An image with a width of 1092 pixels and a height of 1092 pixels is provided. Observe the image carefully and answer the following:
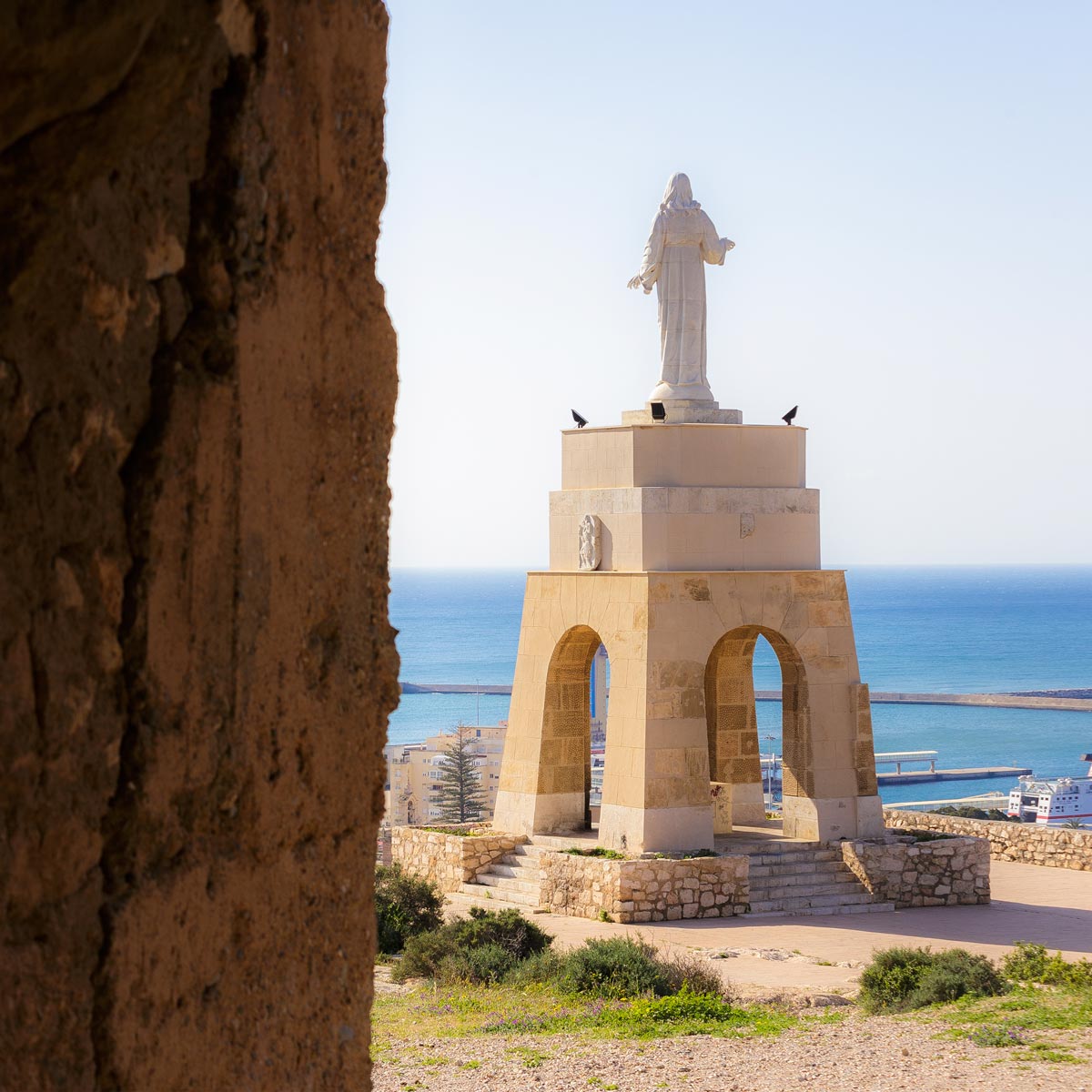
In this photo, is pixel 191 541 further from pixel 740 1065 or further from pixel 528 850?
pixel 528 850

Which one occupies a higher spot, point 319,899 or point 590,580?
point 590,580

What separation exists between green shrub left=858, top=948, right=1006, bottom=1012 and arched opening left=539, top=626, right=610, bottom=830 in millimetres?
6321

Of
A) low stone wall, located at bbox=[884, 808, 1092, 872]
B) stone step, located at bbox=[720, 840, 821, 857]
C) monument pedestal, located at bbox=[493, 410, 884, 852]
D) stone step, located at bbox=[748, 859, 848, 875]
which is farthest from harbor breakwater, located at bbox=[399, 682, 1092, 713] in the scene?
stone step, located at bbox=[748, 859, 848, 875]

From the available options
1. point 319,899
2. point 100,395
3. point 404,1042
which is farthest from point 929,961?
point 100,395

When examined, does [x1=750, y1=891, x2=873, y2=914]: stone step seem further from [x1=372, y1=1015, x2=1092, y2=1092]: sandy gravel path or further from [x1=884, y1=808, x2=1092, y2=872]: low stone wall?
[x1=372, y1=1015, x2=1092, y2=1092]: sandy gravel path

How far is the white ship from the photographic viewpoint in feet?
168

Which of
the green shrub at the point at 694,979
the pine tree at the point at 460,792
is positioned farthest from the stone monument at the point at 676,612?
the pine tree at the point at 460,792

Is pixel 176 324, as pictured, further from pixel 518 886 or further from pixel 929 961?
pixel 518 886

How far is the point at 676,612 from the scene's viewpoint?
18188mm

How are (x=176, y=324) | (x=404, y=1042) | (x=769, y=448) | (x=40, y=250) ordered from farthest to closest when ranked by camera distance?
(x=769, y=448), (x=404, y=1042), (x=176, y=324), (x=40, y=250)

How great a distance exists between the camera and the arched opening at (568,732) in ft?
64.0

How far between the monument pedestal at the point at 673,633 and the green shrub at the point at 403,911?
2270 millimetres

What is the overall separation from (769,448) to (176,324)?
55.9 ft

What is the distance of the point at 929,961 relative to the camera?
13.7m
